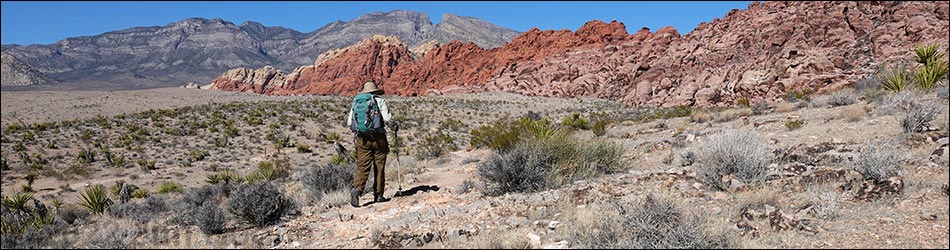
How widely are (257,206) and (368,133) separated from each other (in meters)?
1.48

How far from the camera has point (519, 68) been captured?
6009 centimetres

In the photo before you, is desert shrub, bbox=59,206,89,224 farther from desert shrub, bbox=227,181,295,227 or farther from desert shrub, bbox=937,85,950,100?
desert shrub, bbox=937,85,950,100

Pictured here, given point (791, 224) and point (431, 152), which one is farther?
point (431, 152)

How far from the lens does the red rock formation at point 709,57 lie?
25594mm

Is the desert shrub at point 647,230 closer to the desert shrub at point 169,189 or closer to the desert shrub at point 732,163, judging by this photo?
the desert shrub at point 732,163

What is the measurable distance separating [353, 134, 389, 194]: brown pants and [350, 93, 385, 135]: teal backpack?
0.12 m

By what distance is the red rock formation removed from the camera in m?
25.6

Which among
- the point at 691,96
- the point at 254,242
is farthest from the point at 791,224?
the point at 691,96

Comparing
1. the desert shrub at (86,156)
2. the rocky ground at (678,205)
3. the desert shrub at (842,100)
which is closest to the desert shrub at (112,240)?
the rocky ground at (678,205)

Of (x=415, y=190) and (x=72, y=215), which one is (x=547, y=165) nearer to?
(x=415, y=190)

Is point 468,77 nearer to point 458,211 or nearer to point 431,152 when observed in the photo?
point 431,152

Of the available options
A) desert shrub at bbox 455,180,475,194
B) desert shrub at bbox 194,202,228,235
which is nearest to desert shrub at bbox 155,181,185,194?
desert shrub at bbox 194,202,228,235

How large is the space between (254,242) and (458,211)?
1.95 m

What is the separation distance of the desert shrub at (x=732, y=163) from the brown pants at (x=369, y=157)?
12.3 ft
